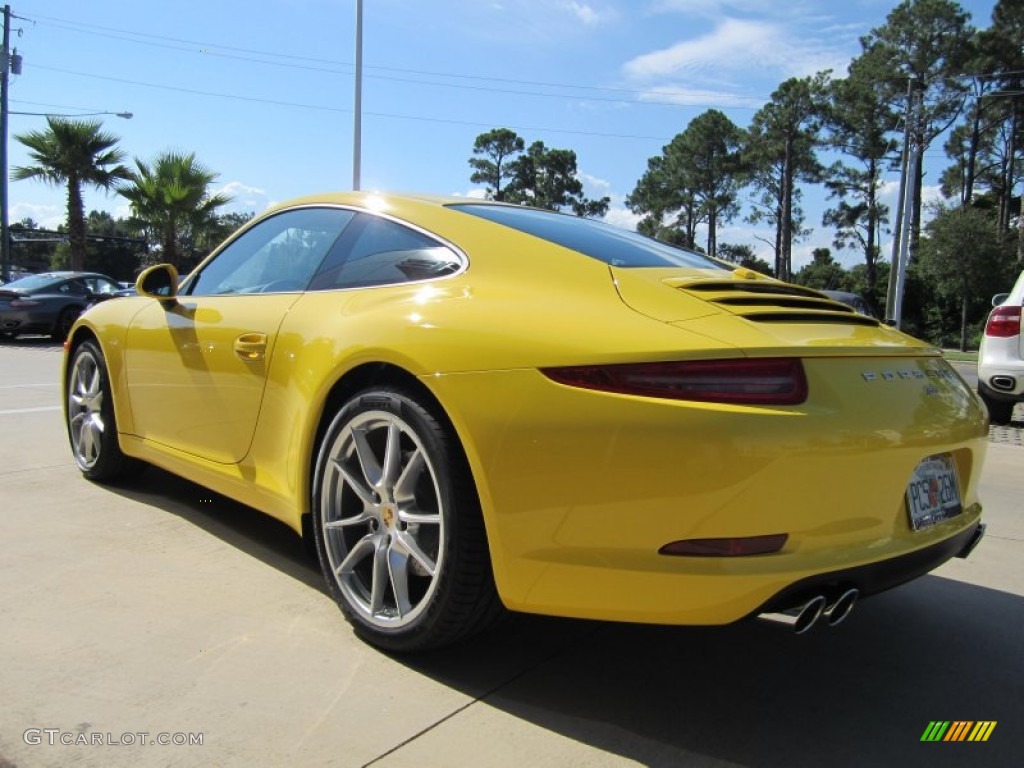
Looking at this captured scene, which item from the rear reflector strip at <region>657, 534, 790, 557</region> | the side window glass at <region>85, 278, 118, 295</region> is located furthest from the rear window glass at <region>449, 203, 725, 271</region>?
the side window glass at <region>85, 278, 118, 295</region>

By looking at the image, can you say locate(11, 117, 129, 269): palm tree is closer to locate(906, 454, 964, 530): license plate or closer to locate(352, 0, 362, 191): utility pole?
locate(352, 0, 362, 191): utility pole

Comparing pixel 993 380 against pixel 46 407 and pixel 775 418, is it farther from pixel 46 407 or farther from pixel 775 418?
pixel 46 407

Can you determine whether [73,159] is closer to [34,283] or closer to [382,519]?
[34,283]

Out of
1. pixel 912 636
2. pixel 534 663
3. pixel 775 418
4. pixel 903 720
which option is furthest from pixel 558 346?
pixel 912 636

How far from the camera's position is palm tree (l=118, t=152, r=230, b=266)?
24.1 meters

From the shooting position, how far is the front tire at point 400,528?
2.25 meters

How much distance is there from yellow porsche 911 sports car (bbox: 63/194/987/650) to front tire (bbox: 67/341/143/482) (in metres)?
1.37

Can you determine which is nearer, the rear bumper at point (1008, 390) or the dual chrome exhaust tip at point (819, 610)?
the dual chrome exhaust tip at point (819, 610)

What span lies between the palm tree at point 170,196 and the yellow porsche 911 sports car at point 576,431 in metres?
23.3

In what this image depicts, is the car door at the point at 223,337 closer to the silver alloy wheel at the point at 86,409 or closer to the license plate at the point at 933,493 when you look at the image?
the silver alloy wheel at the point at 86,409

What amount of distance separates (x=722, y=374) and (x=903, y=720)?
3.69 feet

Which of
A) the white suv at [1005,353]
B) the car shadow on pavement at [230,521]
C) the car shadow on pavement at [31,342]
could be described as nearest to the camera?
the car shadow on pavement at [230,521]

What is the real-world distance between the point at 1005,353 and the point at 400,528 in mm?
6474

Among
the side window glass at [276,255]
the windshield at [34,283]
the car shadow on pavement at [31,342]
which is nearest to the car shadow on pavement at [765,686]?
the side window glass at [276,255]
